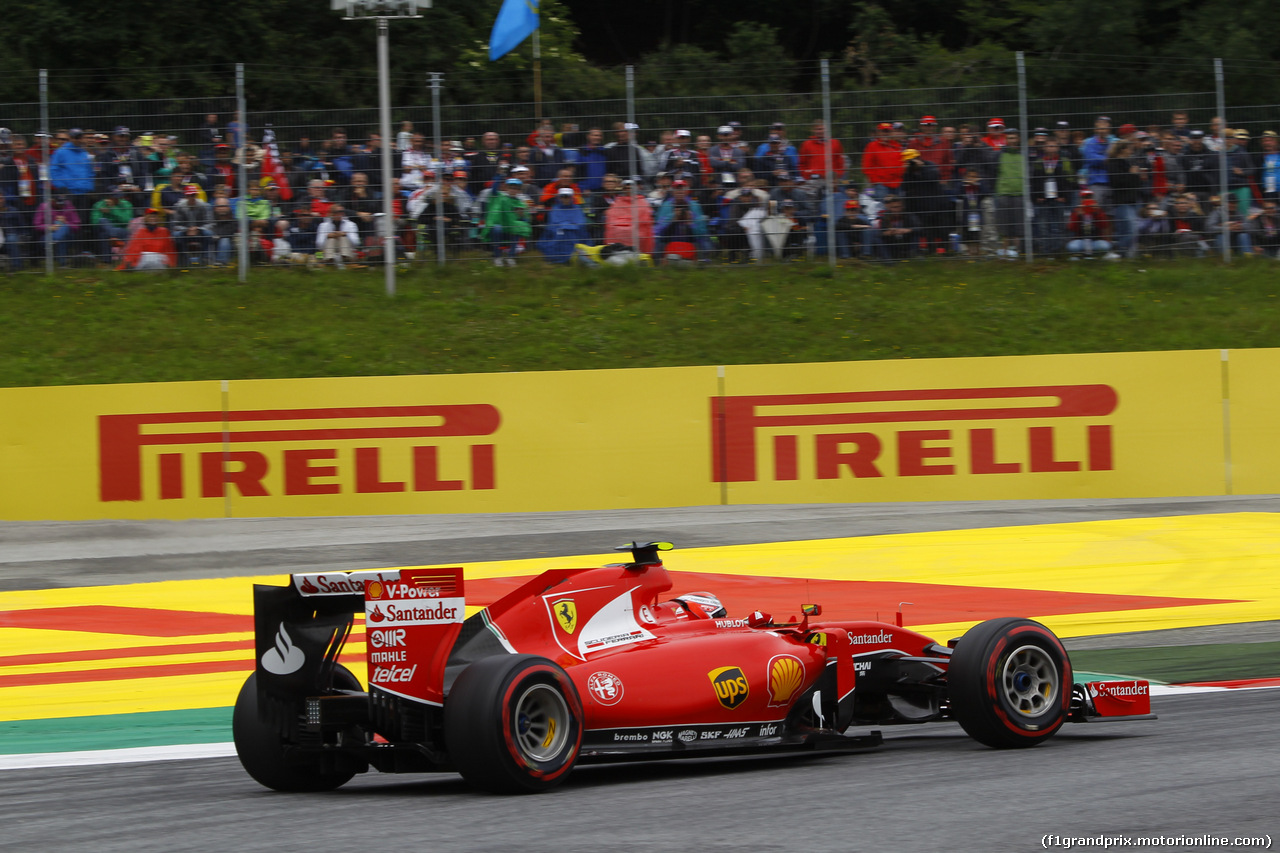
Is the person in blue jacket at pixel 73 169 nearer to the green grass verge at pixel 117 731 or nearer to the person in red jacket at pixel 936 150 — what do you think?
the person in red jacket at pixel 936 150

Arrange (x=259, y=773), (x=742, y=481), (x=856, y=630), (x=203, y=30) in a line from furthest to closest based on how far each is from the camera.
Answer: (x=203, y=30) → (x=742, y=481) → (x=856, y=630) → (x=259, y=773)

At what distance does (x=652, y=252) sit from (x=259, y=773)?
13000 millimetres

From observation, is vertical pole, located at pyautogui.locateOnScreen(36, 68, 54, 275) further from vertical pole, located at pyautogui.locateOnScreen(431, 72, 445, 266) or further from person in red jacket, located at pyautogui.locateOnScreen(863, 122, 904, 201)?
person in red jacket, located at pyautogui.locateOnScreen(863, 122, 904, 201)

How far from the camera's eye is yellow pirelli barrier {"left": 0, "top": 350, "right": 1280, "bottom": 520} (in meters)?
14.7

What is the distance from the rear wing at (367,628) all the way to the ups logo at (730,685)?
95 centimetres

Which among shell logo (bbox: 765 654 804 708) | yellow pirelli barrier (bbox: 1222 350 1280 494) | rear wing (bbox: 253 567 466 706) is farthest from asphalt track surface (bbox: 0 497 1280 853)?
yellow pirelli barrier (bbox: 1222 350 1280 494)

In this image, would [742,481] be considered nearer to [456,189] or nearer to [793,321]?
[793,321]

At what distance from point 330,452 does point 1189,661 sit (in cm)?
892

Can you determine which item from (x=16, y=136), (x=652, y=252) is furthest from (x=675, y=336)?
(x=16, y=136)

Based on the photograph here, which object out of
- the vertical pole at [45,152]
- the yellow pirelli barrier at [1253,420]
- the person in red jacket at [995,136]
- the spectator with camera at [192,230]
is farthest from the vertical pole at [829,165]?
the vertical pole at [45,152]

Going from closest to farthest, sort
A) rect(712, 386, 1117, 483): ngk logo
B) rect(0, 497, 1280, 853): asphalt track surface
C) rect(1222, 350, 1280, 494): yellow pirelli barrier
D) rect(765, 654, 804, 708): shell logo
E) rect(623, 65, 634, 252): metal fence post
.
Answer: rect(0, 497, 1280, 853): asphalt track surface < rect(765, 654, 804, 708): shell logo < rect(712, 386, 1117, 483): ngk logo < rect(1222, 350, 1280, 494): yellow pirelli barrier < rect(623, 65, 634, 252): metal fence post

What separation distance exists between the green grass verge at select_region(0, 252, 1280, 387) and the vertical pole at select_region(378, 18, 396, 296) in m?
0.33

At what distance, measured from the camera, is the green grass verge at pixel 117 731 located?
6707 mm

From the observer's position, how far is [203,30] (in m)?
28.2
